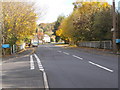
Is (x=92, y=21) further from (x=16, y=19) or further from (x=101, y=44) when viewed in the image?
(x=16, y=19)

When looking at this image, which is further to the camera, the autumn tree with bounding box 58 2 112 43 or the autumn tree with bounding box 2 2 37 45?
the autumn tree with bounding box 58 2 112 43

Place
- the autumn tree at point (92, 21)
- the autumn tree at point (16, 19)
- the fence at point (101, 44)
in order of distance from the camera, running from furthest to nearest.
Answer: the fence at point (101, 44), the autumn tree at point (92, 21), the autumn tree at point (16, 19)

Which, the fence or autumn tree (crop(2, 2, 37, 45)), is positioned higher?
autumn tree (crop(2, 2, 37, 45))

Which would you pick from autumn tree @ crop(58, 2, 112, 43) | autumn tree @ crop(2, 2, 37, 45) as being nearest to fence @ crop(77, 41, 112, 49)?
autumn tree @ crop(58, 2, 112, 43)

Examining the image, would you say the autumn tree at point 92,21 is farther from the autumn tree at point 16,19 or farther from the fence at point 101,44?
the autumn tree at point 16,19

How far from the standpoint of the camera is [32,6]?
2902 centimetres

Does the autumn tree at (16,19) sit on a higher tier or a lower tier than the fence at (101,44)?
higher

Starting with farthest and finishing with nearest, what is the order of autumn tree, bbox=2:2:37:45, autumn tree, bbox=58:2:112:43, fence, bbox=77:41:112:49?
1. fence, bbox=77:41:112:49
2. autumn tree, bbox=58:2:112:43
3. autumn tree, bbox=2:2:37:45

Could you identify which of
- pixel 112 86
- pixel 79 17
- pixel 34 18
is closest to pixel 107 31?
pixel 34 18

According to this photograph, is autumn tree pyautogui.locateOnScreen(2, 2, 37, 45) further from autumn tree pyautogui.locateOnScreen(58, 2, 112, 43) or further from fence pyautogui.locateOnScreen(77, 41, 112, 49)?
fence pyautogui.locateOnScreen(77, 41, 112, 49)

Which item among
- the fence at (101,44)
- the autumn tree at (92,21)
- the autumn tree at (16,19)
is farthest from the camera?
the fence at (101,44)

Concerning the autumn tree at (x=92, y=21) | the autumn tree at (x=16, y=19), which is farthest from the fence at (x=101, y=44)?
the autumn tree at (x=16, y=19)

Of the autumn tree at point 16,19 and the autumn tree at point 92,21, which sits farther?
the autumn tree at point 92,21

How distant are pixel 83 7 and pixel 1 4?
28.3 metres
